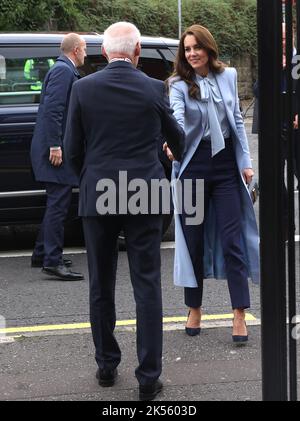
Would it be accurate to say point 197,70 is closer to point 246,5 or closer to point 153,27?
point 153,27

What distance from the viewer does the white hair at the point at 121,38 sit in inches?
147

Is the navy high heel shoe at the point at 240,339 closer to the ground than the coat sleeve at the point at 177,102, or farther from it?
closer to the ground

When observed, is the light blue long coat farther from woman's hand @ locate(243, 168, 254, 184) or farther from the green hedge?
the green hedge

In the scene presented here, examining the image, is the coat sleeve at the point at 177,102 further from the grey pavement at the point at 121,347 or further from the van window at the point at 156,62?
the van window at the point at 156,62

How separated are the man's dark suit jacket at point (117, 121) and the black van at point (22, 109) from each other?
300 centimetres

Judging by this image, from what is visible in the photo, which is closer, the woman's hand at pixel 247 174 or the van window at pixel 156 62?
the woman's hand at pixel 247 174

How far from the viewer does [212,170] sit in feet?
15.1

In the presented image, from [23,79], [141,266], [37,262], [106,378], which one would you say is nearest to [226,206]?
[141,266]

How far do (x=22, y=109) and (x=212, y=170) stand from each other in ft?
8.99

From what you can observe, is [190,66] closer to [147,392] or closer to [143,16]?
[147,392]

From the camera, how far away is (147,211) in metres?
3.79

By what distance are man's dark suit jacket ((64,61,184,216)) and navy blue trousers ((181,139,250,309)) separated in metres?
0.83

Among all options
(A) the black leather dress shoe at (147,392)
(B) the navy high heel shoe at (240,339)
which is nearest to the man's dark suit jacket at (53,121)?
(B) the navy high heel shoe at (240,339)

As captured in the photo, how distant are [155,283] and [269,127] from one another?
1.53 meters
